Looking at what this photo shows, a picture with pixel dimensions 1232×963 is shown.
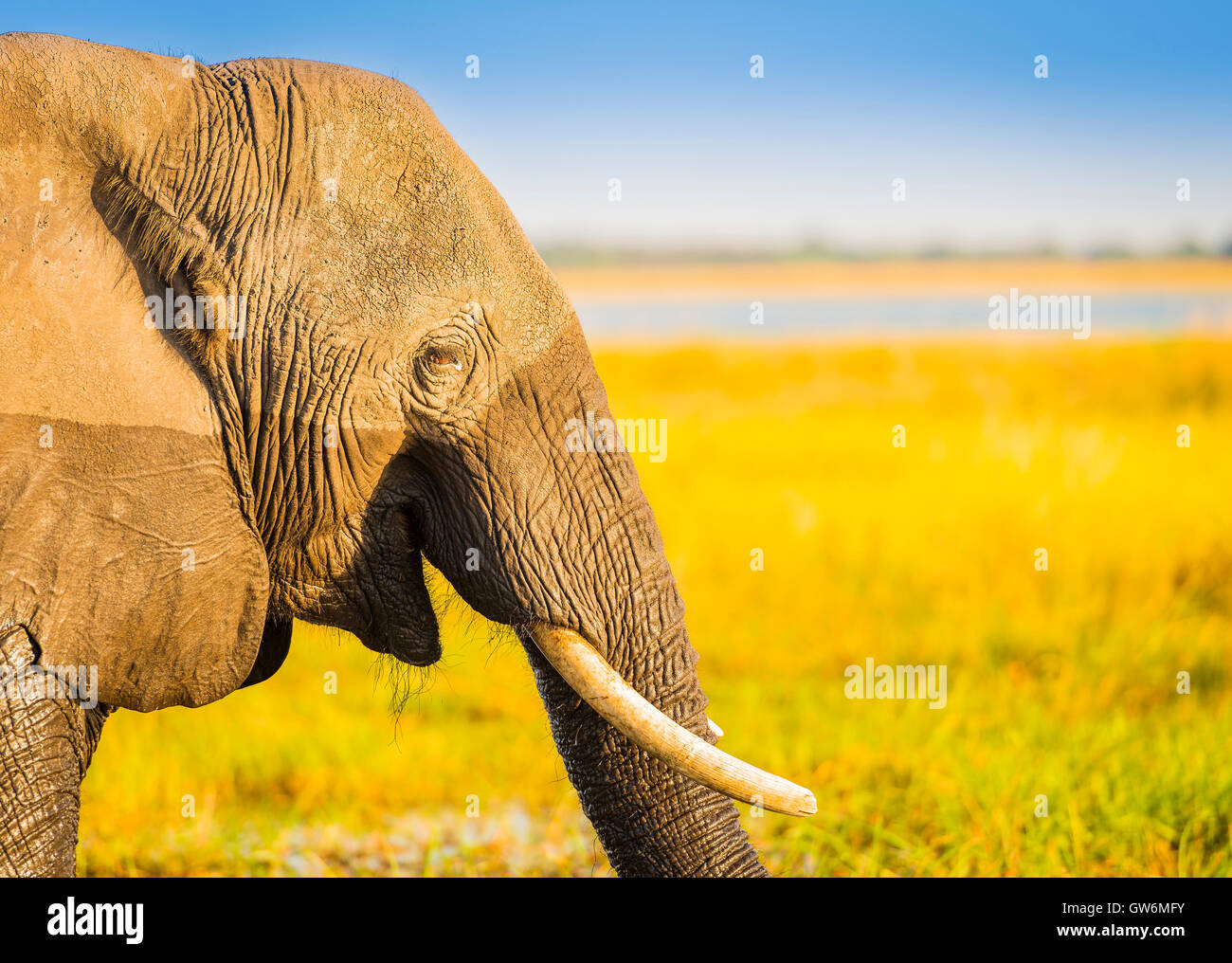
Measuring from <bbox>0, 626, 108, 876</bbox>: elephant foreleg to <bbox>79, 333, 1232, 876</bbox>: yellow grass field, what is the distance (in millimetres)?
918

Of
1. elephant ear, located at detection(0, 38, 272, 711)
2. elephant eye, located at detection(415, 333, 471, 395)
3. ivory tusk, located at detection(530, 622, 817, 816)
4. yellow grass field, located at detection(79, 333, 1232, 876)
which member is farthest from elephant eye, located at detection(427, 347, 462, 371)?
yellow grass field, located at detection(79, 333, 1232, 876)

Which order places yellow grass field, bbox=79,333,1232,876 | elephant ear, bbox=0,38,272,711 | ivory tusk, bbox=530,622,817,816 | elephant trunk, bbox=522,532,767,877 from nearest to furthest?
elephant ear, bbox=0,38,272,711 < ivory tusk, bbox=530,622,817,816 < elephant trunk, bbox=522,532,767,877 < yellow grass field, bbox=79,333,1232,876

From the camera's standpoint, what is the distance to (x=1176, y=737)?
668 centimetres

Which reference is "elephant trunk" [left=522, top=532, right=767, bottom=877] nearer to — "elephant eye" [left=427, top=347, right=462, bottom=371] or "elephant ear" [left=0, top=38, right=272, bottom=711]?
"elephant eye" [left=427, top=347, right=462, bottom=371]

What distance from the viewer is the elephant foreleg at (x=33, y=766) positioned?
272 centimetres

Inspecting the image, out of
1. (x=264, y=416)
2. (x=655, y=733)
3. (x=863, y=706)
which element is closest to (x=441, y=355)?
(x=264, y=416)

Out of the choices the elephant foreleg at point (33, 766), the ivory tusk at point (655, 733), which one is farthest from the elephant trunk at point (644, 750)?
the elephant foreleg at point (33, 766)

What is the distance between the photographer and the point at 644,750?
3.05m

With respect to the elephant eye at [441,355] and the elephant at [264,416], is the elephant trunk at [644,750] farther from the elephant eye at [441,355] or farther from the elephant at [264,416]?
the elephant eye at [441,355]

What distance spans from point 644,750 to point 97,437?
1.43 meters

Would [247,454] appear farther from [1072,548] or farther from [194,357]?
[1072,548]

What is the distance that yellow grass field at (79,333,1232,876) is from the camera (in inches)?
222

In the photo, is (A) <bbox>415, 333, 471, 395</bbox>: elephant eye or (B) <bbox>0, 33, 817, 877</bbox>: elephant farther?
(A) <bbox>415, 333, 471, 395</bbox>: elephant eye

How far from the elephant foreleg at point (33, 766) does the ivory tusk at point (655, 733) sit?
42.0 inches
